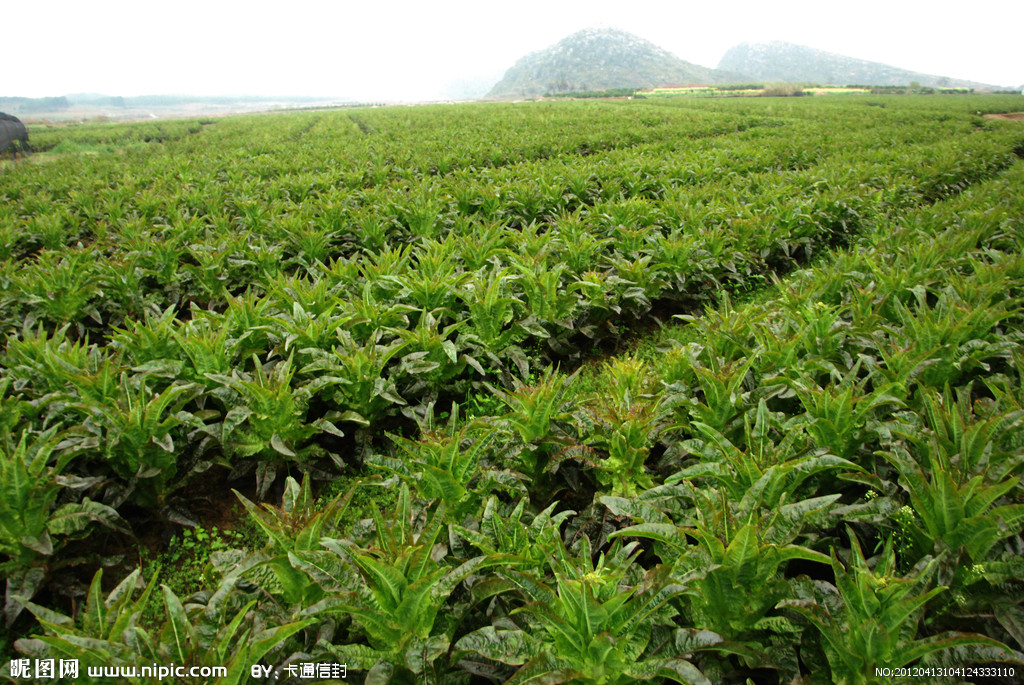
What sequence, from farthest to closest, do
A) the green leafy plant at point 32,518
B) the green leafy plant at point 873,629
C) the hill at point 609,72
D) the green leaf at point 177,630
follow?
the hill at point 609,72
the green leafy plant at point 32,518
the green leaf at point 177,630
the green leafy plant at point 873,629

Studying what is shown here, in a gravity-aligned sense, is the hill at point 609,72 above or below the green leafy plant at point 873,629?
above

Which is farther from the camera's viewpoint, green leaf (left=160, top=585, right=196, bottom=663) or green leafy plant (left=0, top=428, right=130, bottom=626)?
green leafy plant (left=0, top=428, right=130, bottom=626)

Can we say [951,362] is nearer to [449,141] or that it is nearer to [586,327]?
[586,327]

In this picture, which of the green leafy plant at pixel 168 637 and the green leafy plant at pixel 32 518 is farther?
the green leafy plant at pixel 32 518

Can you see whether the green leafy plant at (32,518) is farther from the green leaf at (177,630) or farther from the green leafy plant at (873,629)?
the green leafy plant at (873,629)

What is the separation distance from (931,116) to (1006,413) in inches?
1180

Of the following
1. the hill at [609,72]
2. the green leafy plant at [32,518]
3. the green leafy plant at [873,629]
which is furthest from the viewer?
the hill at [609,72]

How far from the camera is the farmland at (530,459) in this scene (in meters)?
1.55

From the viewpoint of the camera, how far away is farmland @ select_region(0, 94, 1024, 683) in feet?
5.07

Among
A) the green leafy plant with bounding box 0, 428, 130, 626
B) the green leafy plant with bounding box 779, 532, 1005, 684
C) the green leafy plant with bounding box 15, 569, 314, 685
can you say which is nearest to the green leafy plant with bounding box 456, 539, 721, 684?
the green leafy plant with bounding box 779, 532, 1005, 684

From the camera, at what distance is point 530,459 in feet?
8.45

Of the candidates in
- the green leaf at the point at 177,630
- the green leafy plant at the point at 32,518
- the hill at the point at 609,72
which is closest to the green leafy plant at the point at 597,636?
the green leaf at the point at 177,630

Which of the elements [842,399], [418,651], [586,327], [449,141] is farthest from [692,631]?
[449,141]

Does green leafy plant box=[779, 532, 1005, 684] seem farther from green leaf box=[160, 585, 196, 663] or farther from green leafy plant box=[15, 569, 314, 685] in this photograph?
green leaf box=[160, 585, 196, 663]
